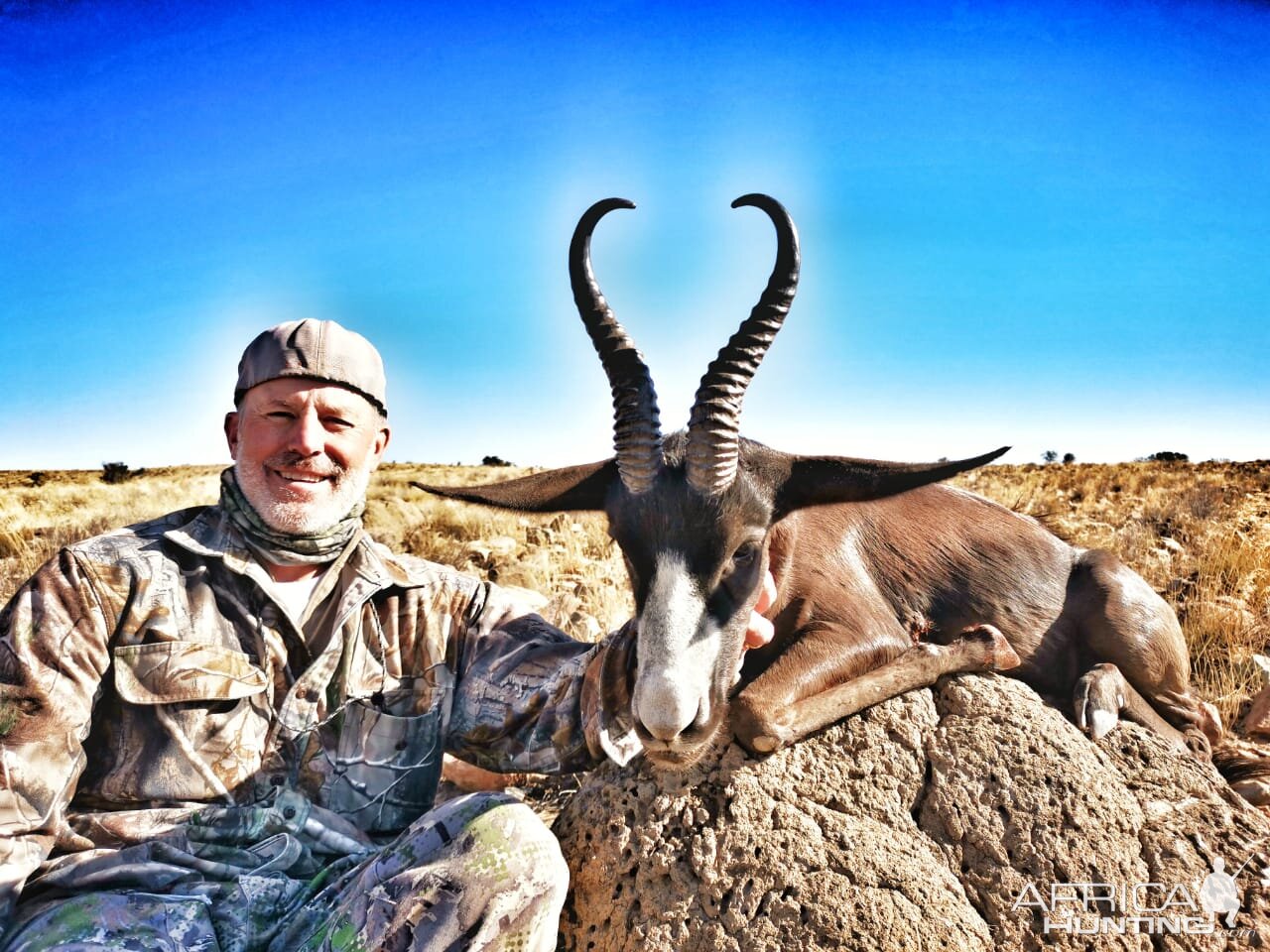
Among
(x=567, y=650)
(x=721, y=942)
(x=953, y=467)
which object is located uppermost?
(x=953, y=467)

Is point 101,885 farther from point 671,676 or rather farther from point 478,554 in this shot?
point 478,554

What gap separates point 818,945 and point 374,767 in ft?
6.21

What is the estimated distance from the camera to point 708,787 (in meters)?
3.65

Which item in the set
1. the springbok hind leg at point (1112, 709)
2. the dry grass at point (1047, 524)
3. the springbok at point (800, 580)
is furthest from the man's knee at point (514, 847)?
the dry grass at point (1047, 524)

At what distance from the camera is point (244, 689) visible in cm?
374

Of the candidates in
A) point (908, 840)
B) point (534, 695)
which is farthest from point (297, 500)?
point (908, 840)

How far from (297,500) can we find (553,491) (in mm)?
1142

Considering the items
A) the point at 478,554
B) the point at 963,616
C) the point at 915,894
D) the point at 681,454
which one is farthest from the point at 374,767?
the point at 478,554

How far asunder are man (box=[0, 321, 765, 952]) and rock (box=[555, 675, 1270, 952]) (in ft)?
1.13

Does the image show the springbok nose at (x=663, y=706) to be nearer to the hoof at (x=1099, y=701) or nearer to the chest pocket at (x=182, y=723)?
the chest pocket at (x=182, y=723)

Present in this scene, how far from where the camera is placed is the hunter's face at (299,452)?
13.5ft

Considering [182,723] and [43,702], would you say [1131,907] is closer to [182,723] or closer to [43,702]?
[182,723]

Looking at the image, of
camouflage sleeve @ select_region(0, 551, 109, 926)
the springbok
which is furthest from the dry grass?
camouflage sleeve @ select_region(0, 551, 109, 926)

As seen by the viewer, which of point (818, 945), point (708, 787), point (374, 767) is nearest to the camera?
point (818, 945)
